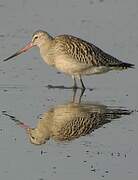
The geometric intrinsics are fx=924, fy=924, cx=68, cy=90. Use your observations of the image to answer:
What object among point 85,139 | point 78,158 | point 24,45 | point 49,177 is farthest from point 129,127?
point 24,45

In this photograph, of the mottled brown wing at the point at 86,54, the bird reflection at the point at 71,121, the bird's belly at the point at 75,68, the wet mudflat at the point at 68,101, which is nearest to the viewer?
the wet mudflat at the point at 68,101

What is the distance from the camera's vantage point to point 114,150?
11.1m

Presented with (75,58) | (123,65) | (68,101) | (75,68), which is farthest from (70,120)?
(123,65)

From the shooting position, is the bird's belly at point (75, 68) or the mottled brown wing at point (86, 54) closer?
the bird's belly at point (75, 68)

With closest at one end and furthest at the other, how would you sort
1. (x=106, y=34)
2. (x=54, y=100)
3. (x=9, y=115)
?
(x=9, y=115)
(x=54, y=100)
(x=106, y=34)

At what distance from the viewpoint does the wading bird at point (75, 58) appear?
48.7 feet

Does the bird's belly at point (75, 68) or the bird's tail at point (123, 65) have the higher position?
the bird's tail at point (123, 65)

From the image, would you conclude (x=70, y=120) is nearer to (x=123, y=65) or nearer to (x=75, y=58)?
(x=75, y=58)

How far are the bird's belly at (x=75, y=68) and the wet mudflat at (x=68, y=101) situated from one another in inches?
8.4

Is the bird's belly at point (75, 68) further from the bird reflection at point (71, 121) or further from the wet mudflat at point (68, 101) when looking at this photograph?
the bird reflection at point (71, 121)

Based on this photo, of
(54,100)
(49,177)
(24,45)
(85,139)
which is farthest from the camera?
(24,45)

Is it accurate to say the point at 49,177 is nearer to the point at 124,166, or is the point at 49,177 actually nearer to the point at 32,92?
the point at 124,166

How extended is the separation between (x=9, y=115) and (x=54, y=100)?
1294 mm

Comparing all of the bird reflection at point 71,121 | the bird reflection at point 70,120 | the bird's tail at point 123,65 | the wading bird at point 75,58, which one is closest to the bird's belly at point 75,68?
the wading bird at point 75,58
